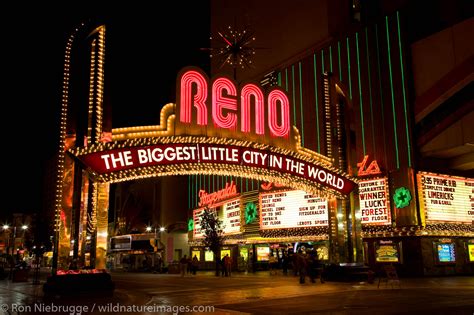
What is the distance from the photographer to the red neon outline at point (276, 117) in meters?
19.6

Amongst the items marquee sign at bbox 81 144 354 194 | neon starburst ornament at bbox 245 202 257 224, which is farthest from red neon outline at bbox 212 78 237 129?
neon starburst ornament at bbox 245 202 257 224

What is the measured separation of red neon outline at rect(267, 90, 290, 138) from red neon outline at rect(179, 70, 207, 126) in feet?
10.2

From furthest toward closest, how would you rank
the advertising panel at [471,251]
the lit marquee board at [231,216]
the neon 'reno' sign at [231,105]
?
the lit marquee board at [231,216], the advertising panel at [471,251], the neon 'reno' sign at [231,105]

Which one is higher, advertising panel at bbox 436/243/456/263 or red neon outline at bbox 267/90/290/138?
red neon outline at bbox 267/90/290/138

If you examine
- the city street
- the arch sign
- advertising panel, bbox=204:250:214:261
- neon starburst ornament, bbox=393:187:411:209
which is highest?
the arch sign

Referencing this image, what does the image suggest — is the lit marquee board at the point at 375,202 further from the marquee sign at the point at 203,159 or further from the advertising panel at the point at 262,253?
the advertising panel at the point at 262,253

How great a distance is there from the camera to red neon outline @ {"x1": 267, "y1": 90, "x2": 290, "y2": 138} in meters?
19.6

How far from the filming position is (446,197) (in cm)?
2800

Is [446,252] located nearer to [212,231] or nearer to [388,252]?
[388,252]

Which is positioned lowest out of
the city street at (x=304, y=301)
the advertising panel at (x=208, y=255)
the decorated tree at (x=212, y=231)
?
the city street at (x=304, y=301)

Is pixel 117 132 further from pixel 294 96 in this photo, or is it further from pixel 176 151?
pixel 294 96

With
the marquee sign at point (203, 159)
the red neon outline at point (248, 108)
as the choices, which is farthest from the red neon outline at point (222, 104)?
the marquee sign at point (203, 159)

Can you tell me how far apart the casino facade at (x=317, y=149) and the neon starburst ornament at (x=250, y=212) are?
0.26 feet

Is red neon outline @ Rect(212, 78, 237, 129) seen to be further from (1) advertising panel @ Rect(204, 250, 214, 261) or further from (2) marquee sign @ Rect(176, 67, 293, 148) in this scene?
(1) advertising panel @ Rect(204, 250, 214, 261)
